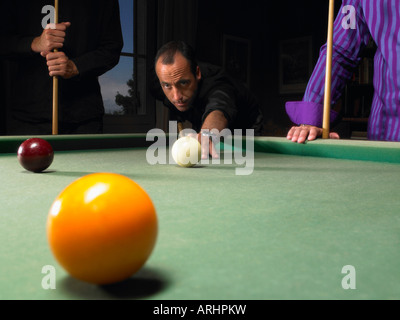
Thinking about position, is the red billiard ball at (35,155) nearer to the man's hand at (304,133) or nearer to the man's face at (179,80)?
the man's hand at (304,133)

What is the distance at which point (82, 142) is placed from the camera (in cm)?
282

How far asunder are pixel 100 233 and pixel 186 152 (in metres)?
1.48

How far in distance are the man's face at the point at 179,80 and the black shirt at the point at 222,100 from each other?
0.08m

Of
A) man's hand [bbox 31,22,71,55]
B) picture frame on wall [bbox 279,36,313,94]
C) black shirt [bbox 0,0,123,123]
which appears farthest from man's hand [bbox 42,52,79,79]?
picture frame on wall [bbox 279,36,313,94]

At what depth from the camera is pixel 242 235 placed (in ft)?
2.83

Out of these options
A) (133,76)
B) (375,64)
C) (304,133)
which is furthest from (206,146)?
(133,76)

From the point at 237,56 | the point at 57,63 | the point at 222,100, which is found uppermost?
the point at 237,56

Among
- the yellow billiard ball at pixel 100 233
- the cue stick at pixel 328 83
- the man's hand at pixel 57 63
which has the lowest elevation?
the yellow billiard ball at pixel 100 233

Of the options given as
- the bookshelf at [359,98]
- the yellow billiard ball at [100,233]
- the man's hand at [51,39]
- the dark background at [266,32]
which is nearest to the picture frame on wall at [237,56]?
the dark background at [266,32]

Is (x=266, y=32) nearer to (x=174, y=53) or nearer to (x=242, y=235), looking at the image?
(x=174, y=53)

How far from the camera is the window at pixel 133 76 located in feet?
19.7

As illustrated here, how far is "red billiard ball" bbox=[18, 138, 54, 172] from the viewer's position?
176cm

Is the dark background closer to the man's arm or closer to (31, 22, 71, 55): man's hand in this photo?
(31, 22, 71, 55): man's hand

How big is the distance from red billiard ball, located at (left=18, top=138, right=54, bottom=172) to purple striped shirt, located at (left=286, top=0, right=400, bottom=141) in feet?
5.24
